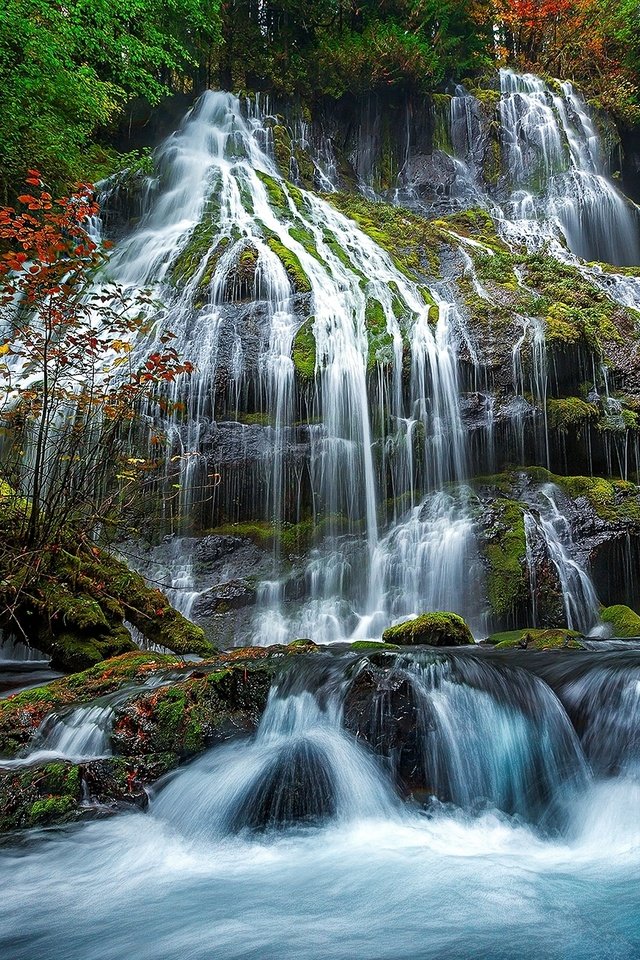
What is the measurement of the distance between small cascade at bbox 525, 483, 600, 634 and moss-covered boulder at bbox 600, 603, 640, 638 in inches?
7.6

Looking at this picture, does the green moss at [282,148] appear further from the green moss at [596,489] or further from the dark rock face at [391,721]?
the dark rock face at [391,721]

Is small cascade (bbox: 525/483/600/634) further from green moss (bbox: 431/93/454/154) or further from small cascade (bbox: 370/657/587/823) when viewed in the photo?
green moss (bbox: 431/93/454/154)

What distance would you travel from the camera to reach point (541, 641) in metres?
7.45

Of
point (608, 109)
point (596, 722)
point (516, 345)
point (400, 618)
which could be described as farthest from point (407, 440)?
point (608, 109)

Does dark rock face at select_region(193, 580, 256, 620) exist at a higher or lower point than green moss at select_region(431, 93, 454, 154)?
lower

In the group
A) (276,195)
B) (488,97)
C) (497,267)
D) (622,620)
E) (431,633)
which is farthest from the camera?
(488,97)

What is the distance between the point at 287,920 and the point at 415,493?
8930mm

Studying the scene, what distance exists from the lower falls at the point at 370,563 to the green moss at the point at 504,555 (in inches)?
2.1

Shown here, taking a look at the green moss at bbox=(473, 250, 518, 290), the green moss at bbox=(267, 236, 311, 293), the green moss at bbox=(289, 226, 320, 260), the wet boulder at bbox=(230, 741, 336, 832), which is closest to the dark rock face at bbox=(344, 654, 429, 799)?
the wet boulder at bbox=(230, 741, 336, 832)

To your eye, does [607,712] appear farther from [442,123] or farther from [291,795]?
[442,123]

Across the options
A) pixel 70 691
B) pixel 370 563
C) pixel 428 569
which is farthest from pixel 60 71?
pixel 70 691

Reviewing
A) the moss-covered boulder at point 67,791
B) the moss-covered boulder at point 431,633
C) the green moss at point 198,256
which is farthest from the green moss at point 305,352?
the moss-covered boulder at point 67,791

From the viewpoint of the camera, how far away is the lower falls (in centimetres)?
355

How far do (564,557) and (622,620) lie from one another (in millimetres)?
1296
